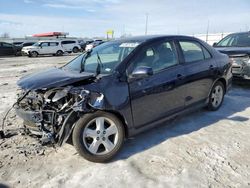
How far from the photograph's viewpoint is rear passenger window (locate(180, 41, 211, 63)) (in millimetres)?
4922

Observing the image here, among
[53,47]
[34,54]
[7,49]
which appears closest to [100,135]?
[34,54]

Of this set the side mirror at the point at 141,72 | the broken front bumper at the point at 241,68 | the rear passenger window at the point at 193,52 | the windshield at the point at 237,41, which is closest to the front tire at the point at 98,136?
the side mirror at the point at 141,72

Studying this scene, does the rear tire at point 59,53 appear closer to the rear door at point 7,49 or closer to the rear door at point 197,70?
the rear door at point 7,49

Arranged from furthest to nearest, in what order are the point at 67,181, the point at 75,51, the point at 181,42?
the point at 75,51
the point at 181,42
the point at 67,181

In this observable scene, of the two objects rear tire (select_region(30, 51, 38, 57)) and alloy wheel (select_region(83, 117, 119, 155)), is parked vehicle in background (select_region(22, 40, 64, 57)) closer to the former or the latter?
rear tire (select_region(30, 51, 38, 57))

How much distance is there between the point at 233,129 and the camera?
4.84 meters

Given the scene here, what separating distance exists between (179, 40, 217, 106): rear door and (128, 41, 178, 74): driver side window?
0.29m

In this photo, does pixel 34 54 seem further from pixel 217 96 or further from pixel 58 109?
pixel 58 109

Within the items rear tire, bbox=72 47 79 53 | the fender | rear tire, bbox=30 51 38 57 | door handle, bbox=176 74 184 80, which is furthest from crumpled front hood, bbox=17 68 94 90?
rear tire, bbox=72 47 79 53

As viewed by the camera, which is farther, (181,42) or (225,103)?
(225,103)

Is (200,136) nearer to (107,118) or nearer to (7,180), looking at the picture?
(107,118)

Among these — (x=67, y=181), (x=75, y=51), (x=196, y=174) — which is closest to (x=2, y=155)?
(x=67, y=181)

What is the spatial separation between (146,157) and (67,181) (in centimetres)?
114

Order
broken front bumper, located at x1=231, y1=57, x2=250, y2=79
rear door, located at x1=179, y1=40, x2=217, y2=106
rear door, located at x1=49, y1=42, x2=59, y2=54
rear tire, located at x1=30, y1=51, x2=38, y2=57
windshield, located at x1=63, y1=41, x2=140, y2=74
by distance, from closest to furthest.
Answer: windshield, located at x1=63, y1=41, x2=140, y2=74 → rear door, located at x1=179, y1=40, x2=217, y2=106 → broken front bumper, located at x1=231, y1=57, x2=250, y2=79 → rear tire, located at x1=30, y1=51, x2=38, y2=57 → rear door, located at x1=49, y1=42, x2=59, y2=54
